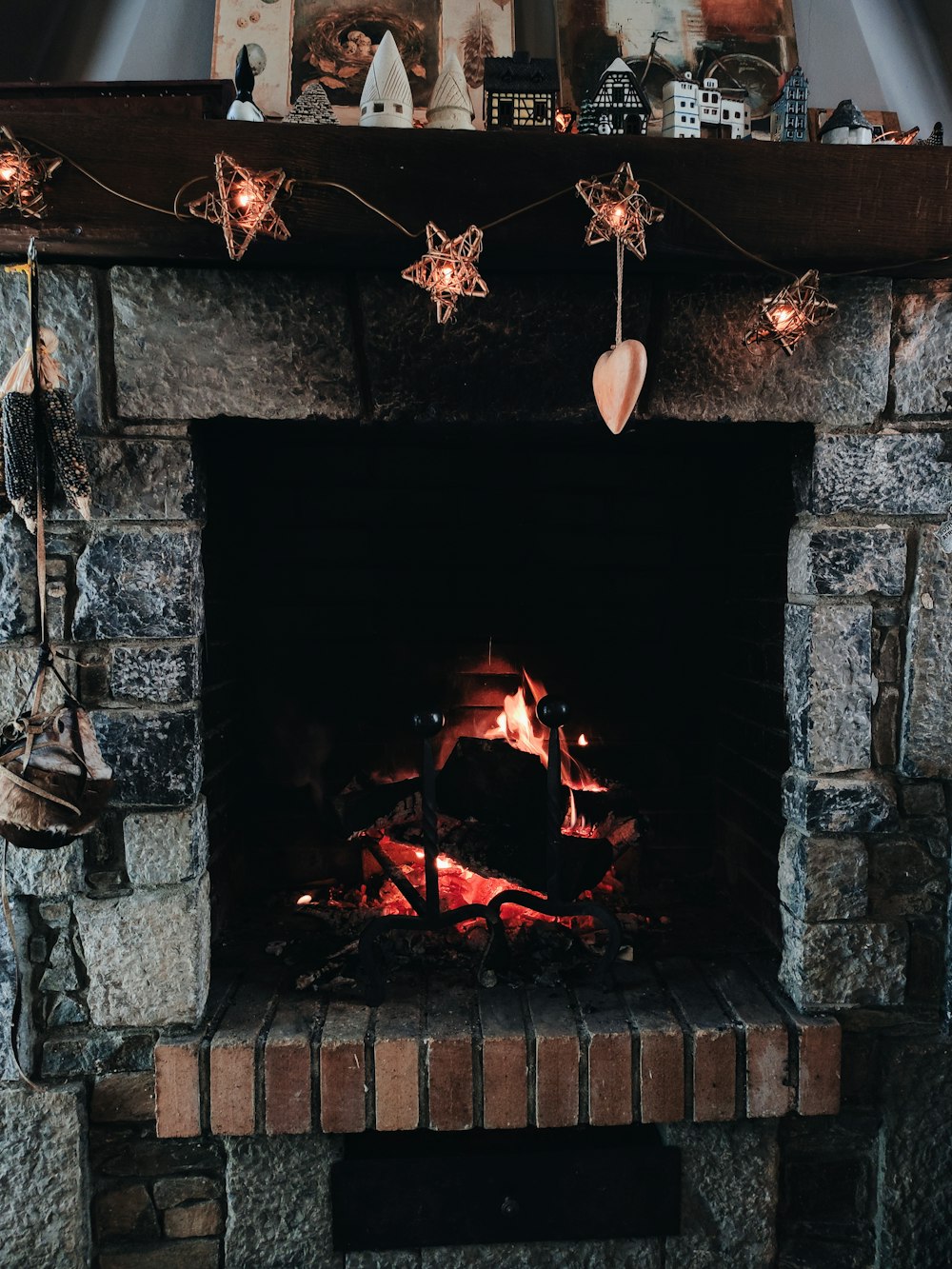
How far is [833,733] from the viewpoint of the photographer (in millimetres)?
1838

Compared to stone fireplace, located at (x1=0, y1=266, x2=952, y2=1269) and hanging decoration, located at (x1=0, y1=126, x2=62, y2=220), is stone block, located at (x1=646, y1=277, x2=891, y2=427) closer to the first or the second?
stone fireplace, located at (x1=0, y1=266, x2=952, y2=1269)

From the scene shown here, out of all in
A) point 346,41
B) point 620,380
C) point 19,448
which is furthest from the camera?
point 346,41

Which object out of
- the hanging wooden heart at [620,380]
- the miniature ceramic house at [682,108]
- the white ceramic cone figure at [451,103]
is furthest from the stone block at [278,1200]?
the miniature ceramic house at [682,108]

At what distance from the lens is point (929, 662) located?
72.0 inches

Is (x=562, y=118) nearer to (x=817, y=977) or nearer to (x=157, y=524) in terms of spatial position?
(x=157, y=524)

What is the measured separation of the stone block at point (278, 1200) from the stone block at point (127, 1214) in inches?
7.1

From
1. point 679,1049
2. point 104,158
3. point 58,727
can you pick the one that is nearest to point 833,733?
point 679,1049

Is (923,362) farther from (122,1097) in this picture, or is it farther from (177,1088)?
(122,1097)

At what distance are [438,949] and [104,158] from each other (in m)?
1.96

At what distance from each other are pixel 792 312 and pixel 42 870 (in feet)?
6.57

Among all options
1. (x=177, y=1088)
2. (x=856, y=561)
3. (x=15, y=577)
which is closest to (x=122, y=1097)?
(x=177, y=1088)

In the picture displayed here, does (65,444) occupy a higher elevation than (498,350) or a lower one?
lower

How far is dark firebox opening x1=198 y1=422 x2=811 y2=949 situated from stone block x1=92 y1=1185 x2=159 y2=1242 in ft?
2.26

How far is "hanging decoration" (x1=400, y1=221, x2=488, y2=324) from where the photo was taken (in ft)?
5.03
